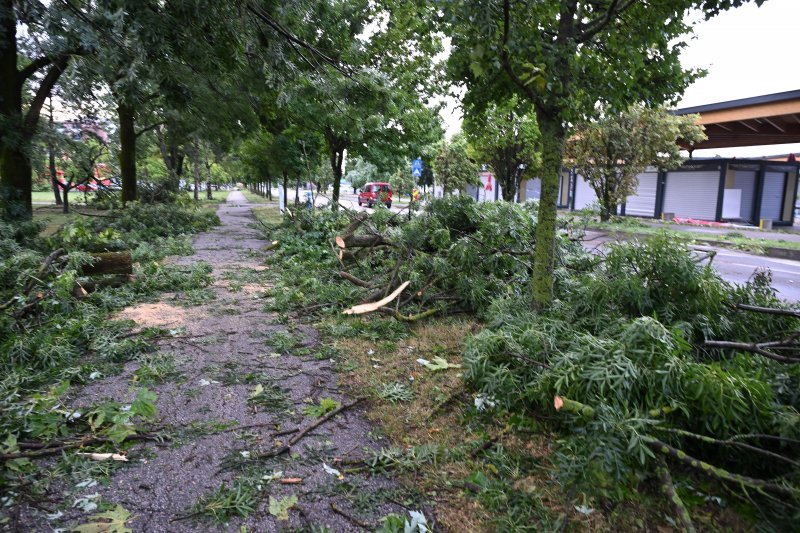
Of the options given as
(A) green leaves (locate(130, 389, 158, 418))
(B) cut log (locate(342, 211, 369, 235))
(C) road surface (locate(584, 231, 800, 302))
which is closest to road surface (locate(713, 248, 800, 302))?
(C) road surface (locate(584, 231, 800, 302))

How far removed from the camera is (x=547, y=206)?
4.47 meters

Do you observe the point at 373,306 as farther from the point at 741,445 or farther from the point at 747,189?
the point at 747,189

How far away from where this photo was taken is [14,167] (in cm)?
1148

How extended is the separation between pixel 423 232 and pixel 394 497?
15.1 ft

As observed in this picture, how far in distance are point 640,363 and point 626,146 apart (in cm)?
1976

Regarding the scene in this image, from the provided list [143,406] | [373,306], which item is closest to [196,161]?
[373,306]

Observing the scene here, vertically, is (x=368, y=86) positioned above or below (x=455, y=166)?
below

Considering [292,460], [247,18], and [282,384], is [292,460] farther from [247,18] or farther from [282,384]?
[247,18]

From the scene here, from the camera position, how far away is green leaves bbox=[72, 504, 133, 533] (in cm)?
233

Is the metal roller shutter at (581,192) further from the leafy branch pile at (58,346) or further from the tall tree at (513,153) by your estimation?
the leafy branch pile at (58,346)

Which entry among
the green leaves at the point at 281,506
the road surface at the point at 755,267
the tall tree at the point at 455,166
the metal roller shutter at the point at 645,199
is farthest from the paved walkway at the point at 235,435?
the metal roller shutter at the point at 645,199

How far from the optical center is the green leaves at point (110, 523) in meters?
2.33

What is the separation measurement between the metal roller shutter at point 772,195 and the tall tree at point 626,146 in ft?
33.0

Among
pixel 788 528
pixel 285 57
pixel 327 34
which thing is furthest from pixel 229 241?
pixel 788 528
